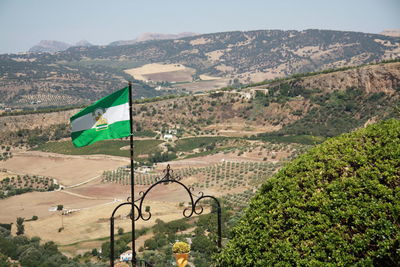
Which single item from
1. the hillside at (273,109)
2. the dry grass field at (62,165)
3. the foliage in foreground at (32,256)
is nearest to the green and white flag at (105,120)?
the foliage in foreground at (32,256)

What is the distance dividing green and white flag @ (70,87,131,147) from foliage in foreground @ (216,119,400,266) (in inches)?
140

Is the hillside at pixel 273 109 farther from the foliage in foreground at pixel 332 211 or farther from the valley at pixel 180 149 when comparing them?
the foliage in foreground at pixel 332 211

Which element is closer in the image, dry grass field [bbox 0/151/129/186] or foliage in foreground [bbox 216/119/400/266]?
foliage in foreground [bbox 216/119/400/266]

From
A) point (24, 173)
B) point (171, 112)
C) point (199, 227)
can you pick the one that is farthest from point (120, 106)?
point (171, 112)

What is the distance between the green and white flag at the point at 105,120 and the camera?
9.68 m

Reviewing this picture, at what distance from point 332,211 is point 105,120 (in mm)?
5368

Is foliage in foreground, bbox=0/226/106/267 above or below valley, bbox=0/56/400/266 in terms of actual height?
above

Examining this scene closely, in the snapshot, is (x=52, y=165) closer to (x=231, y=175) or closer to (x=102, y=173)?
(x=102, y=173)

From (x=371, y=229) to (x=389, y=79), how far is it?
3319 inches

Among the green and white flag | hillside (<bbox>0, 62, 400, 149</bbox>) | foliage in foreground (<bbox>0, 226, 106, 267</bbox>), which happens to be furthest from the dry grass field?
the green and white flag

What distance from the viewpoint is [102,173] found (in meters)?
64.4

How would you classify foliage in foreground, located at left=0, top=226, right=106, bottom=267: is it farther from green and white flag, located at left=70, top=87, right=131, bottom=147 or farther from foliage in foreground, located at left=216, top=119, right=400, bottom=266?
foliage in foreground, located at left=216, top=119, right=400, bottom=266

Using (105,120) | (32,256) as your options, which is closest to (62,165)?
(32,256)

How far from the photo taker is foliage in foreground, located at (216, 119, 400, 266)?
618cm
